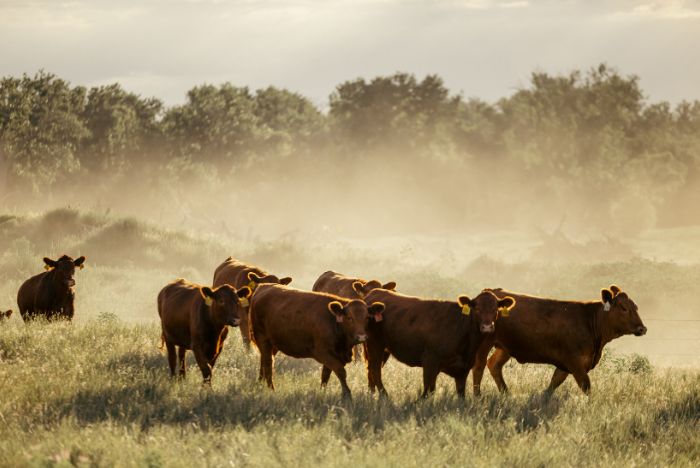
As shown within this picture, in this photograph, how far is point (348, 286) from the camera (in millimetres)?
15695

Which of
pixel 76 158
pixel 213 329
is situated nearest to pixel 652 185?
pixel 76 158

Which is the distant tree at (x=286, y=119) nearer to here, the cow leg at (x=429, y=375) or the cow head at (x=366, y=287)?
the cow head at (x=366, y=287)

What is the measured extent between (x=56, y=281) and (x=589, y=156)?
55670mm

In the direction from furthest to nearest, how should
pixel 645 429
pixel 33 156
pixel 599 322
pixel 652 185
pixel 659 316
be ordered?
pixel 652 185 < pixel 33 156 < pixel 659 316 < pixel 599 322 < pixel 645 429

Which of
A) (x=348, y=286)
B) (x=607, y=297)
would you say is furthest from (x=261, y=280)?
(x=607, y=297)

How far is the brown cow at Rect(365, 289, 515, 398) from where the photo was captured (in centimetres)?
1177

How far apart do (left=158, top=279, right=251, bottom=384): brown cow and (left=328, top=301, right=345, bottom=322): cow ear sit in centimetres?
126

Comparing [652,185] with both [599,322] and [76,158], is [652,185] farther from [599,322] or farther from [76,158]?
[599,322]

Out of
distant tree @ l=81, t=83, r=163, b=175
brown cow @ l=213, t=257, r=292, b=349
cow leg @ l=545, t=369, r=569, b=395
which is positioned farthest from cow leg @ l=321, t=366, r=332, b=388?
distant tree @ l=81, t=83, r=163, b=175

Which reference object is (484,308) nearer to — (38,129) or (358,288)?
(358,288)

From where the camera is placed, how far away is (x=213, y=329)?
12352 millimetres

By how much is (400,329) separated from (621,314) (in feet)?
11.0

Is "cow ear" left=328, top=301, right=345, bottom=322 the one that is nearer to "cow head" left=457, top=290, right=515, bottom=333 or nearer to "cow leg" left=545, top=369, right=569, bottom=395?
"cow head" left=457, top=290, right=515, bottom=333

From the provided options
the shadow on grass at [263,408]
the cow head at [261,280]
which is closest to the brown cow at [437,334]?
the shadow on grass at [263,408]
